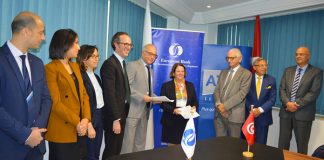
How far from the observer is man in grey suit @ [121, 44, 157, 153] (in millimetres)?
3076

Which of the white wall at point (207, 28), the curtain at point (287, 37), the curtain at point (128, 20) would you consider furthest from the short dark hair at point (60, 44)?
the white wall at point (207, 28)

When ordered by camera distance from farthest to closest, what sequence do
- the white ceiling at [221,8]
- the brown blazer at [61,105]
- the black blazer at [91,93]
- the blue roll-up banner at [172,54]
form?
the white ceiling at [221,8] < the blue roll-up banner at [172,54] < the black blazer at [91,93] < the brown blazer at [61,105]

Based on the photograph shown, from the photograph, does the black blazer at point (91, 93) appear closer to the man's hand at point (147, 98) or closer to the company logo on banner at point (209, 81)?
the man's hand at point (147, 98)

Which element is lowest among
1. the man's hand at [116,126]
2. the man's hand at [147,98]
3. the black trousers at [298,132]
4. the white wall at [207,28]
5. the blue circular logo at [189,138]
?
the black trousers at [298,132]

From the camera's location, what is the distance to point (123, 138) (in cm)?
305

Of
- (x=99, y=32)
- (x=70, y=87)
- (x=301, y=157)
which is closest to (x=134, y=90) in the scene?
(x=70, y=87)

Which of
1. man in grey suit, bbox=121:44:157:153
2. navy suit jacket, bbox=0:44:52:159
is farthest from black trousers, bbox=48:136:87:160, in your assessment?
man in grey suit, bbox=121:44:157:153

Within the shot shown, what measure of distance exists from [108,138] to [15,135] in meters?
1.18

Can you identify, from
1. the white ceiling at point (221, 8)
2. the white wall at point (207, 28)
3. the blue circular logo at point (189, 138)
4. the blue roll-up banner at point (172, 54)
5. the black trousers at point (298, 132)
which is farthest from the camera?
the white wall at point (207, 28)

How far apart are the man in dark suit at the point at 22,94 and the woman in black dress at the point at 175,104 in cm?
171

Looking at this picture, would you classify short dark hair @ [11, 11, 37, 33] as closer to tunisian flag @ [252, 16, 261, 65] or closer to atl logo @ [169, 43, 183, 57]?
atl logo @ [169, 43, 183, 57]

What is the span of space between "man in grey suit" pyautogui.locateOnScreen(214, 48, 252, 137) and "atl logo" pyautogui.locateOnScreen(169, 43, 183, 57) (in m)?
0.90

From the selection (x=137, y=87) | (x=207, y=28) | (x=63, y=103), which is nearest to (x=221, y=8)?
(x=207, y=28)

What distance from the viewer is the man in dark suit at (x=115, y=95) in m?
2.67
